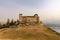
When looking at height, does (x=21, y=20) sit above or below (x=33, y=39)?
above

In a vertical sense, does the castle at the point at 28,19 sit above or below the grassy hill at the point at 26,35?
above

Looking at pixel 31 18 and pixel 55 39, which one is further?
pixel 31 18

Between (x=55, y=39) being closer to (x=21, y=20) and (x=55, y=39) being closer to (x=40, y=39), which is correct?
(x=40, y=39)

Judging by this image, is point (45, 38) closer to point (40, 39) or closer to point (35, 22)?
point (40, 39)

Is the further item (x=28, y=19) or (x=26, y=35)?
(x=28, y=19)

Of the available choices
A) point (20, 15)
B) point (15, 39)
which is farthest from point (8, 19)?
point (15, 39)

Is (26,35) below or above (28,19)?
below

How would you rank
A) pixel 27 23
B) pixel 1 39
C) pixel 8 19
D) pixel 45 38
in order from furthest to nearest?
pixel 8 19
pixel 27 23
pixel 45 38
pixel 1 39

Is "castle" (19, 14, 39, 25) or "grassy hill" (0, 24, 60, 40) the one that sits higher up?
"castle" (19, 14, 39, 25)

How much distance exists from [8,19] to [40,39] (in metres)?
34.0

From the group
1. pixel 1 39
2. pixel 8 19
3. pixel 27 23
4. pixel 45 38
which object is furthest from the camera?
pixel 8 19

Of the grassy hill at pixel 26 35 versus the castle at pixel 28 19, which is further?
the castle at pixel 28 19

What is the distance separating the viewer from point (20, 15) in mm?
46969

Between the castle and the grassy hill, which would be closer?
the grassy hill
